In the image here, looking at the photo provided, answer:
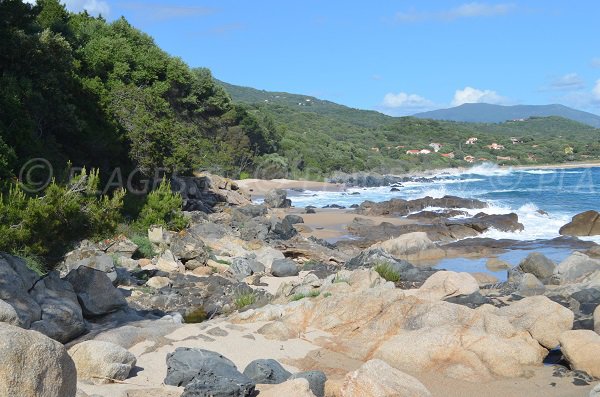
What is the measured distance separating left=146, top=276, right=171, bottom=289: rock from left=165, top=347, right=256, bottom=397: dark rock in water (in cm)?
676

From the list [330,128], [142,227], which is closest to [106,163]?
[142,227]

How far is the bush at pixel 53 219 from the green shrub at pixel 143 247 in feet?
14.6

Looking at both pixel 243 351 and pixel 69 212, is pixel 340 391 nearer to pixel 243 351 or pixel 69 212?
pixel 243 351

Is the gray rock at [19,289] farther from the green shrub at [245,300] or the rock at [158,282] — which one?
the rock at [158,282]

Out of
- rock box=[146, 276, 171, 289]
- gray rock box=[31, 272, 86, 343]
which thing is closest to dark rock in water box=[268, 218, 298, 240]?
rock box=[146, 276, 171, 289]

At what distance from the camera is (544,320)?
10.9 metres

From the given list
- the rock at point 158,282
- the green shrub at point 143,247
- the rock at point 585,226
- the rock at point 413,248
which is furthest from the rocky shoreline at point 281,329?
the rock at point 585,226

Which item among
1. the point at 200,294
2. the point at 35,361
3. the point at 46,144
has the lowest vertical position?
the point at 200,294

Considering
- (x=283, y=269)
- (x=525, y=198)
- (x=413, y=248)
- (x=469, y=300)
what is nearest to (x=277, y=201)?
(x=413, y=248)

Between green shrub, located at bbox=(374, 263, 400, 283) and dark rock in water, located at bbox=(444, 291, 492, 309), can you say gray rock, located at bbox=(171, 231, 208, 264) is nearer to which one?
green shrub, located at bbox=(374, 263, 400, 283)

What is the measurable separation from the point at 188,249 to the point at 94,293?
772 centimetres

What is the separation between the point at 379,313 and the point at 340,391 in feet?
12.8

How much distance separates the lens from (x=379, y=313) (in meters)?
11.5

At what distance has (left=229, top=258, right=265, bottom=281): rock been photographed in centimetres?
1788
